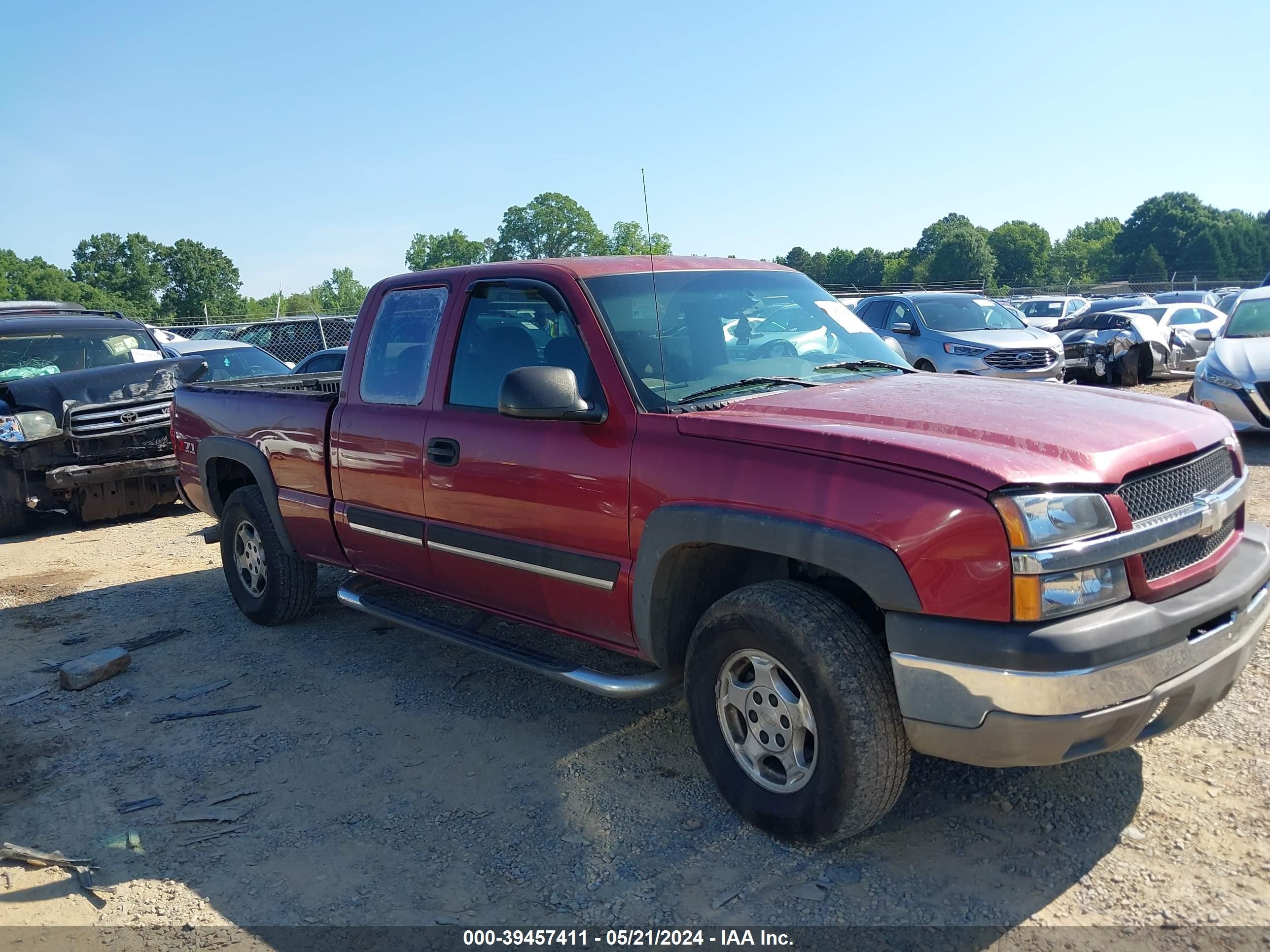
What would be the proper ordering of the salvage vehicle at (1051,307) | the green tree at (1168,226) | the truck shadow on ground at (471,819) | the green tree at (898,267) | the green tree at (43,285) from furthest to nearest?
the green tree at (1168,226)
the green tree at (898,267)
the green tree at (43,285)
the salvage vehicle at (1051,307)
the truck shadow on ground at (471,819)

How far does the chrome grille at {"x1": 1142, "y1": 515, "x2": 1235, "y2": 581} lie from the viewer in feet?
9.18

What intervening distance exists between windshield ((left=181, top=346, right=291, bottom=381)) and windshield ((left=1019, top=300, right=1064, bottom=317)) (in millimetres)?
24628

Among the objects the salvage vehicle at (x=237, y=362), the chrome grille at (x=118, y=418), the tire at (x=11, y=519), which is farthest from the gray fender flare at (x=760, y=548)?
the salvage vehicle at (x=237, y=362)

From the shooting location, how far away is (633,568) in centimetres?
342

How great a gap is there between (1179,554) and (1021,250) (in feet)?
349

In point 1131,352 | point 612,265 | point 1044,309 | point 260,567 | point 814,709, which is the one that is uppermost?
point 612,265

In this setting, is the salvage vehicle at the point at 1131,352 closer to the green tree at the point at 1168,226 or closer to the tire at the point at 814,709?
the tire at the point at 814,709

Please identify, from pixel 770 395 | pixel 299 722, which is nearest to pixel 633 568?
pixel 770 395

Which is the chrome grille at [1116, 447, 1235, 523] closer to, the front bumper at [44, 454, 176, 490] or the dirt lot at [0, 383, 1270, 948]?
the dirt lot at [0, 383, 1270, 948]

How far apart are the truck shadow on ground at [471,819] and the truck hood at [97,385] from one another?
16.8 ft

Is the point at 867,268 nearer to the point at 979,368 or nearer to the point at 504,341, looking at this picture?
the point at 979,368

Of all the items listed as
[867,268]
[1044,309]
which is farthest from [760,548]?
[867,268]

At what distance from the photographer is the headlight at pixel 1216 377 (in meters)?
9.34

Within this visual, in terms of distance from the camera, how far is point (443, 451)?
4.18 metres
